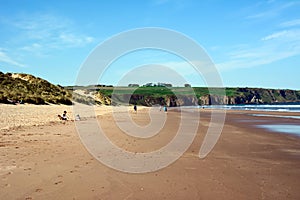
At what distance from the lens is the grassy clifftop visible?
1427 inches

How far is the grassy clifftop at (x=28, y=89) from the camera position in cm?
3624

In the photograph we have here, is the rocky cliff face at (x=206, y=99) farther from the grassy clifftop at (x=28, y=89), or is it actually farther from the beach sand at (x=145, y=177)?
the beach sand at (x=145, y=177)

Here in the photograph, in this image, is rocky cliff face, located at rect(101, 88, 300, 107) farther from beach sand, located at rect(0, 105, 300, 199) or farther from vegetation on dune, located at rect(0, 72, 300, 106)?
beach sand, located at rect(0, 105, 300, 199)

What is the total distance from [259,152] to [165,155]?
3995 millimetres

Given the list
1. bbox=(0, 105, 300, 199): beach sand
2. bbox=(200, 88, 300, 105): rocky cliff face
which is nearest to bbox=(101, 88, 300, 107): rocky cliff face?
bbox=(200, 88, 300, 105): rocky cliff face

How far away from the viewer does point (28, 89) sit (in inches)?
1790

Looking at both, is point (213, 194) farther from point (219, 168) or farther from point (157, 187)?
point (219, 168)

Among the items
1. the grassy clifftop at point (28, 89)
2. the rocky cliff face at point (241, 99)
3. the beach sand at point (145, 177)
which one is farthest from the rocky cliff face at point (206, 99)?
the beach sand at point (145, 177)

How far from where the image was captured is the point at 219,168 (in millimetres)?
7773

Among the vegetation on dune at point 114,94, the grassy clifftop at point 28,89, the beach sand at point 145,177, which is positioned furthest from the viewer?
the vegetation on dune at point 114,94

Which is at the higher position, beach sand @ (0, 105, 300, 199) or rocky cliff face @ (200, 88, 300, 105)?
rocky cliff face @ (200, 88, 300, 105)

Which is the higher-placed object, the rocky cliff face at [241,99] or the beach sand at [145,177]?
the rocky cliff face at [241,99]

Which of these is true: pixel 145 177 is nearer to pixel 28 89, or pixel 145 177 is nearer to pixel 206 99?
pixel 28 89

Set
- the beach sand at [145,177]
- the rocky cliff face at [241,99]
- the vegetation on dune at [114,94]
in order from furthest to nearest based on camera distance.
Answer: the rocky cliff face at [241,99] < the vegetation on dune at [114,94] < the beach sand at [145,177]
